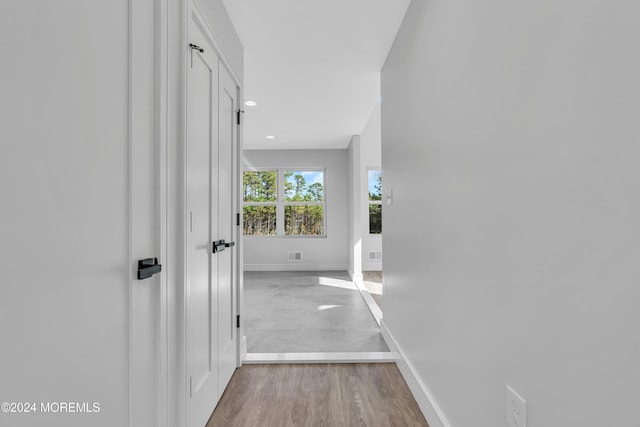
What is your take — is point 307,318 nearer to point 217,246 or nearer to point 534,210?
point 217,246

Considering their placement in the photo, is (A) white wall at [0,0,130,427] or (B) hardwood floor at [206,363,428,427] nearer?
(A) white wall at [0,0,130,427]

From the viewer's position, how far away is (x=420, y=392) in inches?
78.7

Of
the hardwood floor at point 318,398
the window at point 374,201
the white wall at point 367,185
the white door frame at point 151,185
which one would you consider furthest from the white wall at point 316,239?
the white door frame at point 151,185

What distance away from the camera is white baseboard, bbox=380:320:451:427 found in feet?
5.66

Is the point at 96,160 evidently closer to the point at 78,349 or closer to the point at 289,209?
the point at 78,349

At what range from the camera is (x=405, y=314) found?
246 centimetres

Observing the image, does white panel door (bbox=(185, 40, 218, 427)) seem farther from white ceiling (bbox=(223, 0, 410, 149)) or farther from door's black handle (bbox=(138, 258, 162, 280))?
white ceiling (bbox=(223, 0, 410, 149))

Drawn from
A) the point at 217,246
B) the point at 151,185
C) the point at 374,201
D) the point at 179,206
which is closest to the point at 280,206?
the point at 374,201

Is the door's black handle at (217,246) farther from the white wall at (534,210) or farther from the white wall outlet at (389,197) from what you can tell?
the white wall outlet at (389,197)

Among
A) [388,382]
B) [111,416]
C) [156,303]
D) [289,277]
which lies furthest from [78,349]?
[289,277]

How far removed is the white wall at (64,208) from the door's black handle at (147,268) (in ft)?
0.25

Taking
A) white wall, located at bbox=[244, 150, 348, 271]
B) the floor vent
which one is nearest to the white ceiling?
white wall, located at bbox=[244, 150, 348, 271]

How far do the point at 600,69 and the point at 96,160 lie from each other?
1.25 m

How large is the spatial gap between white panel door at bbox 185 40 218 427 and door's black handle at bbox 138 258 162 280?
0.32 m
